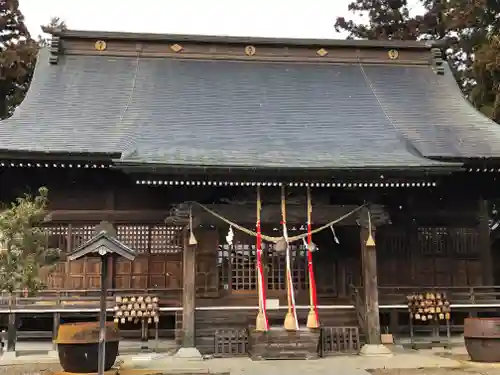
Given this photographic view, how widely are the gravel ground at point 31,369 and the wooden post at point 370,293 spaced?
251 inches

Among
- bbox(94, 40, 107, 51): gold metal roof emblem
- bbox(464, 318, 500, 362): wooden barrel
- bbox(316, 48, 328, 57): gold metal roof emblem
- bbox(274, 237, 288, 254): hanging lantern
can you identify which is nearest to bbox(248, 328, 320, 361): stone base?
bbox(274, 237, 288, 254): hanging lantern

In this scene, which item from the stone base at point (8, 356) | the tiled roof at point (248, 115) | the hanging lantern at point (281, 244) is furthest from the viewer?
the tiled roof at point (248, 115)

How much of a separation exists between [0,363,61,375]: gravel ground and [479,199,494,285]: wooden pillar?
1091 cm

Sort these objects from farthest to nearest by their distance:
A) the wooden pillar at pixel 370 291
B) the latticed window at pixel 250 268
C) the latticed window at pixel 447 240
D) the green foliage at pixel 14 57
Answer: the green foliage at pixel 14 57, the latticed window at pixel 447 240, the latticed window at pixel 250 268, the wooden pillar at pixel 370 291

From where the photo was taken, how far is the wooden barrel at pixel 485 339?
10.2 m

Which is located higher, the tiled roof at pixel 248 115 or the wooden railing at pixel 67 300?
the tiled roof at pixel 248 115

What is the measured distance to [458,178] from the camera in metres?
14.2

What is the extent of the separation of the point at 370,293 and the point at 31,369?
276 inches

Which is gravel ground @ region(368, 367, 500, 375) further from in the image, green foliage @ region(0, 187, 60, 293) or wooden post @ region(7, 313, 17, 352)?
wooden post @ region(7, 313, 17, 352)

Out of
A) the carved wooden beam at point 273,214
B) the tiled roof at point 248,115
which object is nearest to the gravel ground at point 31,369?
the carved wooden beam at point 273,214

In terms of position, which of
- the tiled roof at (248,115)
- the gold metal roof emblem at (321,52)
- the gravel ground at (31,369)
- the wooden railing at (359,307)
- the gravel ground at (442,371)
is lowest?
the gravel ground at (442,371)

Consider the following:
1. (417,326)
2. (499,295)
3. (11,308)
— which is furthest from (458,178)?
(11,308)

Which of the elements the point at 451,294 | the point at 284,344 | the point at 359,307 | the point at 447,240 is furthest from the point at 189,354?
the point at 447,240

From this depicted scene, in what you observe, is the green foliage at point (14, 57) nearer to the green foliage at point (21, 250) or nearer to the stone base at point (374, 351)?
the green foliage at point (21, 250)
